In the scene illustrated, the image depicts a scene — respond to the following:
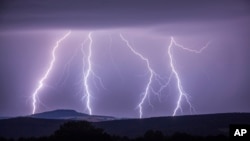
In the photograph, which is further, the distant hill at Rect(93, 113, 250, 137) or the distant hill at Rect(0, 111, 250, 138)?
the distant hill at Rect(0, 111, 250, 138)

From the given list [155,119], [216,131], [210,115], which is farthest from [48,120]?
[216,131]

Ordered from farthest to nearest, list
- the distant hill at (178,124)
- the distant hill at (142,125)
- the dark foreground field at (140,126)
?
1. the distant hill at (142,125)
2. the distant hill at (178,124)
3. the dark foreground field at (140,126)

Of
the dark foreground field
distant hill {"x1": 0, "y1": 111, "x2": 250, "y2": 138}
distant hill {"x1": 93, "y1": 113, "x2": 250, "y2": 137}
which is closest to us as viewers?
the dark foreground field

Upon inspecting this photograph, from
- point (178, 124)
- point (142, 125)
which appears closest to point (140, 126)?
point (142, 125)

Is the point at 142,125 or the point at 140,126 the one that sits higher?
the point at 142,125

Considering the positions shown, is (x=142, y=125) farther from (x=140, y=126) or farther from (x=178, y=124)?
(x=178, y=124)

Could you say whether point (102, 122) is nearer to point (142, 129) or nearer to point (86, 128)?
point (142, 129)

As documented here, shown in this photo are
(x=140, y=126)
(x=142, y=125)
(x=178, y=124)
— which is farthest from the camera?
(x=142, y=125)

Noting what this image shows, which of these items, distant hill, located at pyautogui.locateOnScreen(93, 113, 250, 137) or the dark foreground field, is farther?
distant hill, located at pyautogui.locateOnScreen(93, 113, 250, 137)

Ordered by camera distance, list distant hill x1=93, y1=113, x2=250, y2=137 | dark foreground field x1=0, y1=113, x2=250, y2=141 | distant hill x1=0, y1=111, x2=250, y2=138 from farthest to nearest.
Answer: distant hill x1=0, y1=111, x2=250, y2=138, distant hill x1=93, y1=113, x2=250, y2=137, dark foreground field x1=0, y1=113, x2=250, y2=141
